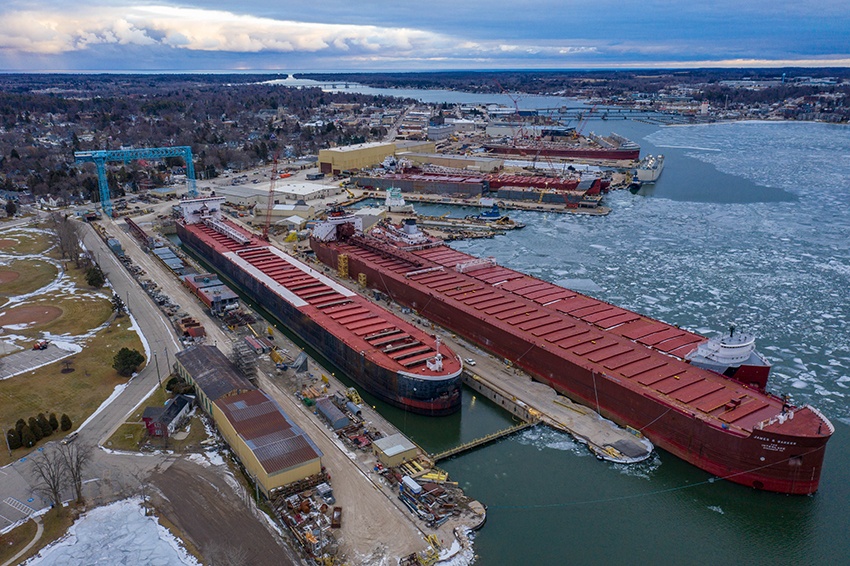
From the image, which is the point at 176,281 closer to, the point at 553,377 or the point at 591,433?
the point at 553,377

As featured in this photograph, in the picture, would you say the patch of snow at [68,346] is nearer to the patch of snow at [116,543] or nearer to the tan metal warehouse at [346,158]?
the patch of snow at [116,543]

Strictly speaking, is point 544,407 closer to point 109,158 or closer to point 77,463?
point 77,463

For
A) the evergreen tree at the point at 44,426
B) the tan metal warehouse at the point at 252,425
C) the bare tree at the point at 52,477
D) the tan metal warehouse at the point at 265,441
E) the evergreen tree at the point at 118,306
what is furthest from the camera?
the evergreen tree at the point at 118,306

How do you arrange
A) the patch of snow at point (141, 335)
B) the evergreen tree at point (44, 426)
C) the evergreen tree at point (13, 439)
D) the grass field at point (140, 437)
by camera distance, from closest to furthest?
the evergreen tree at point (13, 439), the grass field at point (140, 437), the evergreen tree at point (44, 426), the patch of snow at point (141, 335)

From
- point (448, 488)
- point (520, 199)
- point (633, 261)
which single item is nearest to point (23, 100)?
point (520, 199)

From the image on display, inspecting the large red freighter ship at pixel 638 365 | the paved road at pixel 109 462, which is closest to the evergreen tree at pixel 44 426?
the paved road at pixel 109 462

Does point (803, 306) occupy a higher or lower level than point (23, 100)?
lower

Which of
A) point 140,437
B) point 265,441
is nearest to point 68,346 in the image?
point 140,437

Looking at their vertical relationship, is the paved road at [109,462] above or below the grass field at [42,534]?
above
